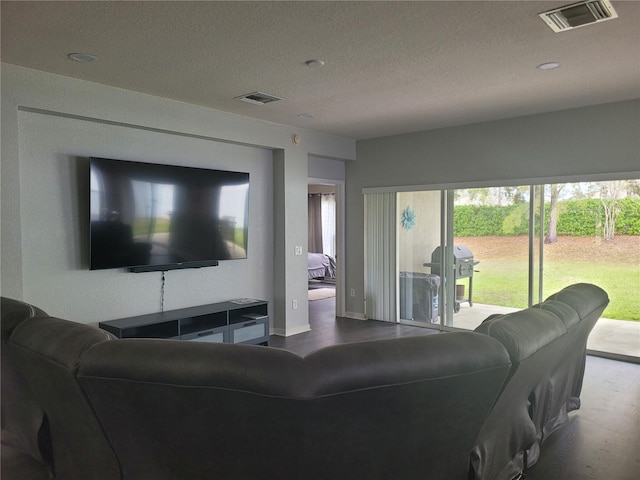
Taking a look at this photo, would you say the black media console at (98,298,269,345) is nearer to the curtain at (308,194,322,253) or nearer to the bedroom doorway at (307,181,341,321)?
the bedroom doorway at (307,181,341,321)

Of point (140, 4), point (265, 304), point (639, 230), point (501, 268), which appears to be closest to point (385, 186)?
point (501, 268)

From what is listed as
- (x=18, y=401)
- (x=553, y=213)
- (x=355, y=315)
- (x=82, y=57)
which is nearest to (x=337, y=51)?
(x=82, y=57)

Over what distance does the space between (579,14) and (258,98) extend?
2693 mm

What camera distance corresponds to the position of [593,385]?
3932mm

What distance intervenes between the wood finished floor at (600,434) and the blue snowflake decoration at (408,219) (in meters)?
2.23

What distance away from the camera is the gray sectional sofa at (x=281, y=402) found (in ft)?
4.86

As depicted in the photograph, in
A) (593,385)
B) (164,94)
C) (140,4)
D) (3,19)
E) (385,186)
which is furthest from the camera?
(385,186)

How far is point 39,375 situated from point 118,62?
7.85ft

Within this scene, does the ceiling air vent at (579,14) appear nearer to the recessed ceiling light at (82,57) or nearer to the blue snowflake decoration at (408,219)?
the recessed ceiling light at (82,57)

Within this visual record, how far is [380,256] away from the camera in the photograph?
650cm

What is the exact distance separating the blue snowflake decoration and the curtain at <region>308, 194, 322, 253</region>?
5.01 meters

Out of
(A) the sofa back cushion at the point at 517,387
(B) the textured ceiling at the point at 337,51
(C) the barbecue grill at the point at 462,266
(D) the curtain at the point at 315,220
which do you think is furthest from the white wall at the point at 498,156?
(D) the curtain at the point at 315,220

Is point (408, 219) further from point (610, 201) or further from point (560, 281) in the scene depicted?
point (610, 201)

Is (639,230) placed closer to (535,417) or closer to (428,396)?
(535,417)
